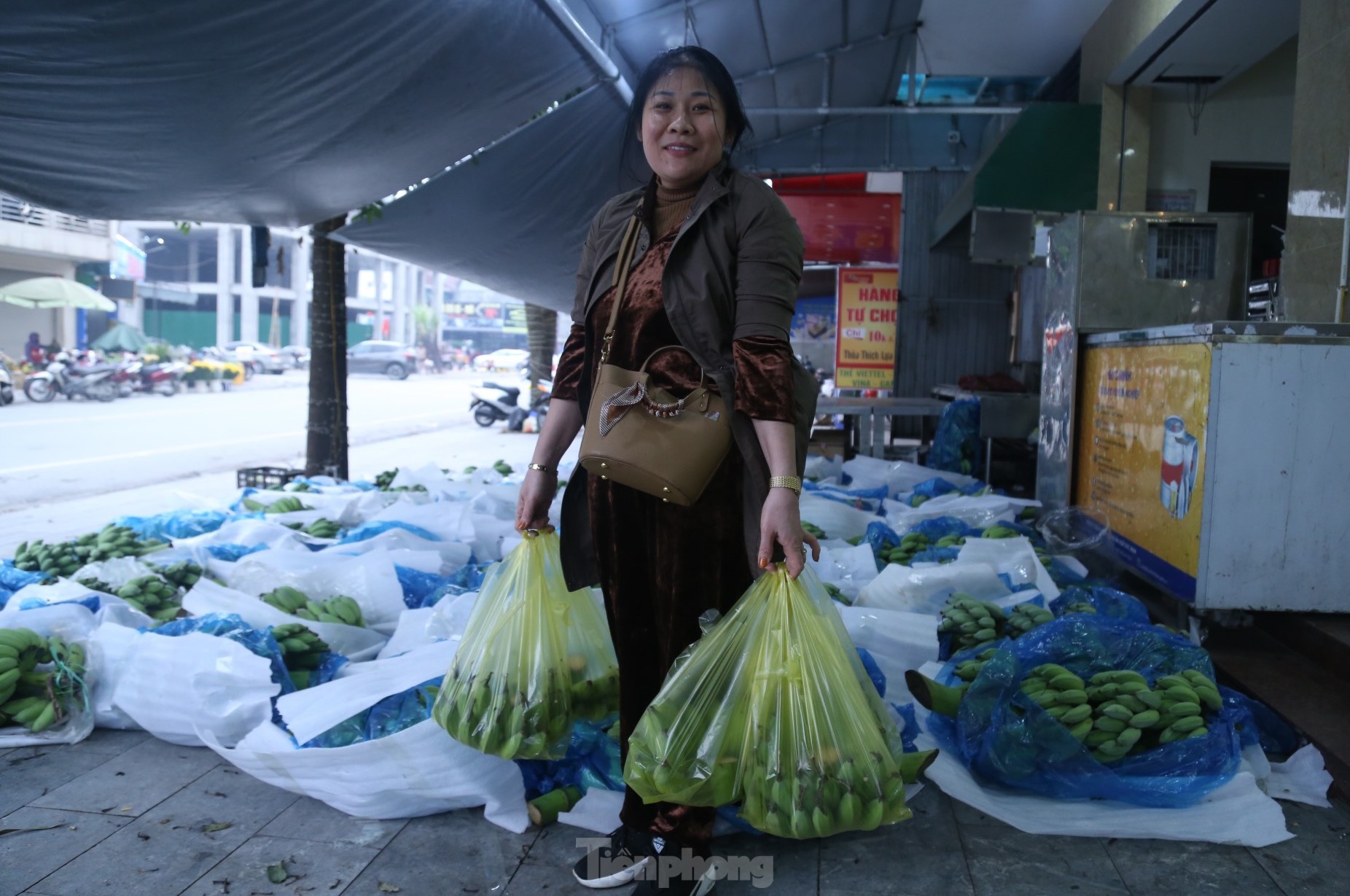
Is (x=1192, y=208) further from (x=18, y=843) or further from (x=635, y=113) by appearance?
(x=18, y=843)

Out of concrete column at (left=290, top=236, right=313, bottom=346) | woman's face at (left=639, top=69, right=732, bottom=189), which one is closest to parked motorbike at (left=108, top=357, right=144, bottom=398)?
woman's face at (left=639, top=69, right=732, bottom=189)

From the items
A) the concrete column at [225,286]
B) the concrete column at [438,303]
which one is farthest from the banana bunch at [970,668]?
the concrete column at [438,303]

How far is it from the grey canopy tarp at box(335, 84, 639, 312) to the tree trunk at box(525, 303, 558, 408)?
4809 mm

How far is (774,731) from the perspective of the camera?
1.79 metres

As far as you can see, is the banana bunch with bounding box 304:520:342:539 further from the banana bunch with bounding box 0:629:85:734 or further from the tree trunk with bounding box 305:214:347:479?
the tree trunk with bounding box 305:214:347:479

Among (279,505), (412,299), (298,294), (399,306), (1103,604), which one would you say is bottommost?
(279,505)

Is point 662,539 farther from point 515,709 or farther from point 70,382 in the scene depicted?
point 70,382

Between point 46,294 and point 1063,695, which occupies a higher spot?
point 46,294

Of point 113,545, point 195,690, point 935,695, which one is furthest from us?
point 113,545

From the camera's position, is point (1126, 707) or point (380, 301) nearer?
point (1126, 707)

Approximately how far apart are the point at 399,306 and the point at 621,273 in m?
53.9

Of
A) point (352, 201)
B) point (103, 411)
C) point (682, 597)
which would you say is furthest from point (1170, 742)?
point (103, 411)

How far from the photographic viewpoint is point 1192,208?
6746 mm

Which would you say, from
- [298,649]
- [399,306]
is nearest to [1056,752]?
[298,649]
